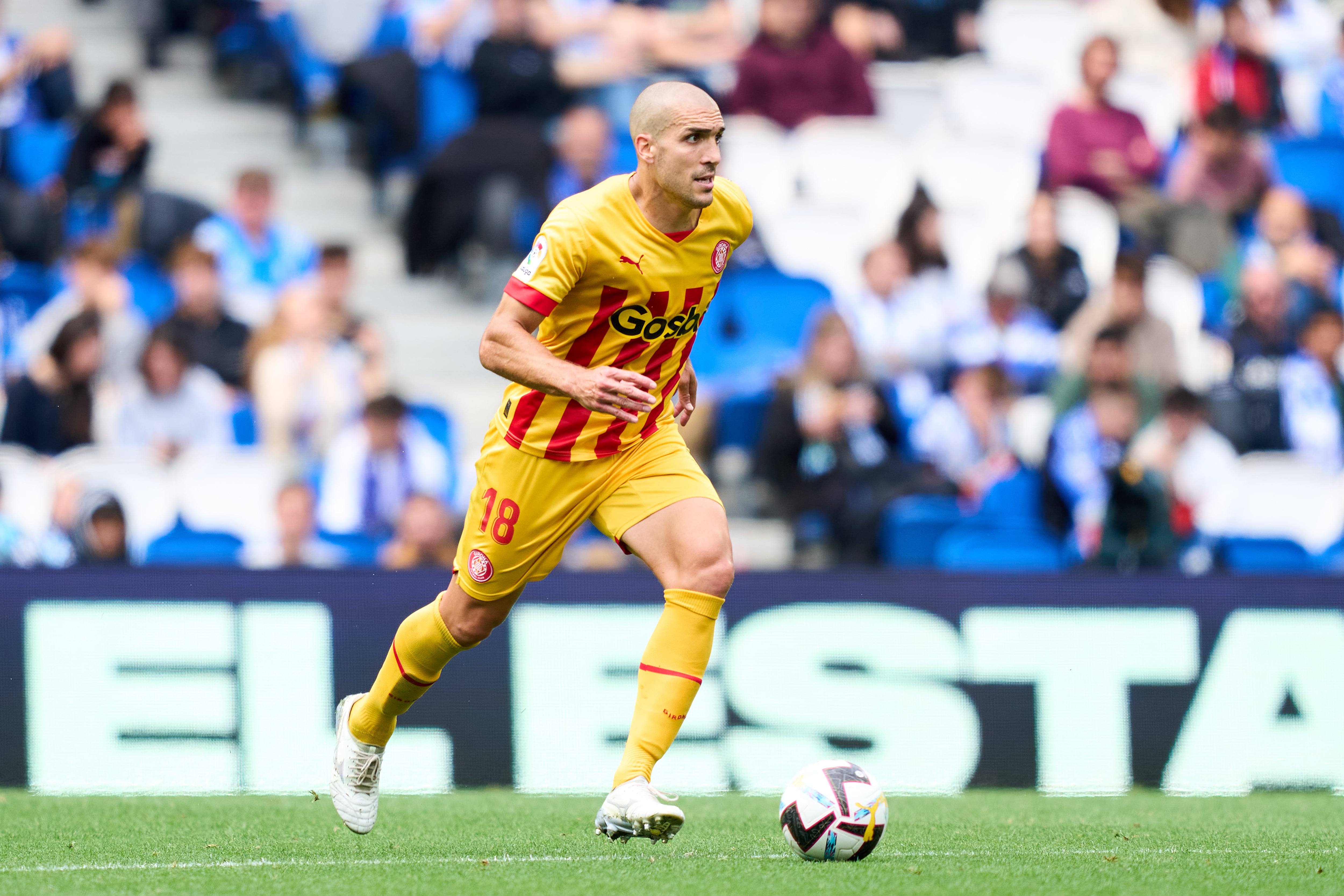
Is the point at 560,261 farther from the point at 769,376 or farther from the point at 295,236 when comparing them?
the point at 295,236

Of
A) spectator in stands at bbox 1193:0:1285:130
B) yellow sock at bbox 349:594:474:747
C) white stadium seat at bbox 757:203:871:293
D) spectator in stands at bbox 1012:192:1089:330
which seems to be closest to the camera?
yellow sock at bbox 349:594:474:747

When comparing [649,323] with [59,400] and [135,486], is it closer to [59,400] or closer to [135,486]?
[135,486]

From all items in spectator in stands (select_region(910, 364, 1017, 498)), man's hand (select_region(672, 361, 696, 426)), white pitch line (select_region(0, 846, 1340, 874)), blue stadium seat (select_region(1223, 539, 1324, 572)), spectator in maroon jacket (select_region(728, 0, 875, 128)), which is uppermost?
spectator in maroon jacket (select_region(728, 0, 875, 128))

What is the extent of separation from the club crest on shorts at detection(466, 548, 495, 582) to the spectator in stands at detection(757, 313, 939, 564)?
434cm

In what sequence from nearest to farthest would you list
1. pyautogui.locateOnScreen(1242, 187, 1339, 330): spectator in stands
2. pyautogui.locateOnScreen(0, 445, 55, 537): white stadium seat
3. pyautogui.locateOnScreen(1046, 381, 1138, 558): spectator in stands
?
pyautogui.locateOnScreen(0, 445, 55, 537): white stadium seat, pyautogui.locateOnScreen(1046, 381, 1138, 558): spectator in stands, pyautogui.locateOnScreen(1242, 187, 1339, 330): spectator in stands

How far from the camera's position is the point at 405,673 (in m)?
6.05

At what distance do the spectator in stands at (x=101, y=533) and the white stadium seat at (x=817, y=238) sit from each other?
16.9 ft

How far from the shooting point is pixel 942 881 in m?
5.07

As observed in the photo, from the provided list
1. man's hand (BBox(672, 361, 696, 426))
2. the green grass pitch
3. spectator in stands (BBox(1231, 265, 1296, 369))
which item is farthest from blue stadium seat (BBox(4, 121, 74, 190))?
spectator in stands (BBox(1231, 265, 1296, 369))

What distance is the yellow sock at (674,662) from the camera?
556 cm

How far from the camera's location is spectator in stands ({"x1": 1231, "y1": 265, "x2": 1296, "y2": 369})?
1165cm

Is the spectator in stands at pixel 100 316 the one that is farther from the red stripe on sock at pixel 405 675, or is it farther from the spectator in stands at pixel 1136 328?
the spectator in stands at pixel 1136 328

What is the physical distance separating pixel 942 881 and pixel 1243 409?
684 cm

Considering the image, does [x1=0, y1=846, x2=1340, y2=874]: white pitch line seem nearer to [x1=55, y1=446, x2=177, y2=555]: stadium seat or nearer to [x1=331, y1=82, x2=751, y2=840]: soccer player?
[x1=331, y1=82, x2=751, y2=840]: soccer player
